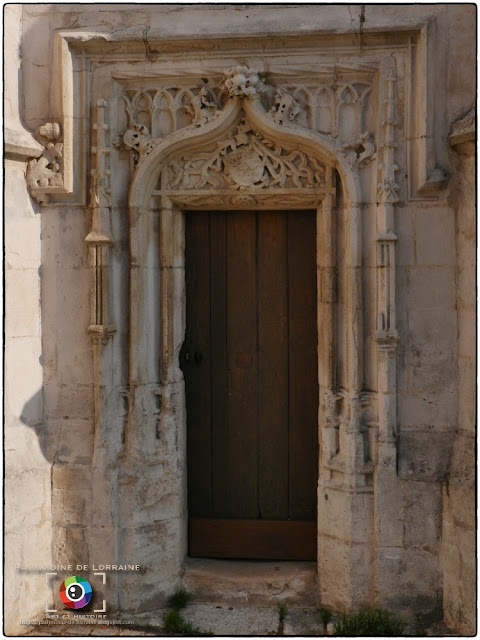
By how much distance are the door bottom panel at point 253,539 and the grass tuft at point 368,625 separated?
2.08 feet

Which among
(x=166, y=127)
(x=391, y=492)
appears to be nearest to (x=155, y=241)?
(x=166, y=127)

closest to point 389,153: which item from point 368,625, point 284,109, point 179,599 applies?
point 284,109

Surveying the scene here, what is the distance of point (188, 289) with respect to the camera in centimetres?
536

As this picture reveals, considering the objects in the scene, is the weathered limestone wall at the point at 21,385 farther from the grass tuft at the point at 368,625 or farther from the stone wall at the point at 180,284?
the grass tuft at the point at 368,625

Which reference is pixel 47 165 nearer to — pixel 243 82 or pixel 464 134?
pixel 243 82

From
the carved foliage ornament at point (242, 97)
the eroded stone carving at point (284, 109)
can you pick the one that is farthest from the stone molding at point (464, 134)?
the eroded stone carving at point (284, 109)

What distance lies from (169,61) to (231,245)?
1322 millimetres

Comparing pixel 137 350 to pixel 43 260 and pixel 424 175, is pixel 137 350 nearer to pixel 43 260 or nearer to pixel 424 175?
pixel 43 260

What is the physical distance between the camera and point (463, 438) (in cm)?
483

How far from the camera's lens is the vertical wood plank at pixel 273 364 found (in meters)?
5.29

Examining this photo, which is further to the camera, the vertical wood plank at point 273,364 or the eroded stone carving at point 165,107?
the vertical wood plank at point 273,364

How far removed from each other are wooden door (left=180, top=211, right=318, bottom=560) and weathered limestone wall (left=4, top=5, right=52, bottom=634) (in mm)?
1064

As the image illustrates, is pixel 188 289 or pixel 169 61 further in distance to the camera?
pixel 188 289

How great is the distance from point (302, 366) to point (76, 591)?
7.31 feet
